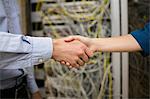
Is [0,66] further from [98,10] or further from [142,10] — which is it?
[142,10]

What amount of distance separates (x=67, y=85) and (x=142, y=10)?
62 cm

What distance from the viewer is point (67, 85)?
147 cm

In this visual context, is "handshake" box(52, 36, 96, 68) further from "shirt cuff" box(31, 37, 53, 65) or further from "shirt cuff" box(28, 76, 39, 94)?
"shirt cuff" box(28, 76, 39, 94)

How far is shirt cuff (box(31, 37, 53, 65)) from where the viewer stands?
91 centimetres

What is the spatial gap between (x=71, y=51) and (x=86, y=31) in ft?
1.17

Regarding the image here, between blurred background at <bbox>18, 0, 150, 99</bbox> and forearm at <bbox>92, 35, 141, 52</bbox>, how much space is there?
0.55ft

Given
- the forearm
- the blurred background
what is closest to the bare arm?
the forearm

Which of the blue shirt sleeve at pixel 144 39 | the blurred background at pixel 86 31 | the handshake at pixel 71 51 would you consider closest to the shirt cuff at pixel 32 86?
the handshake at pixel 71 51

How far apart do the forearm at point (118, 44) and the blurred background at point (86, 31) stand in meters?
0.17

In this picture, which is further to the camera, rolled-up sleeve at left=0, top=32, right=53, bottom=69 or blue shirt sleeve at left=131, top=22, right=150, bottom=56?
blue shirt sleeve at left=131, top=22, right=150, bottom=56

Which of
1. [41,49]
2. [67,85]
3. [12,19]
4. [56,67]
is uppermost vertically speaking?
[12,19]

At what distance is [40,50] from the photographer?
2.99 feet

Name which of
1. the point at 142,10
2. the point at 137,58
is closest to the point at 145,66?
the point at 137,58

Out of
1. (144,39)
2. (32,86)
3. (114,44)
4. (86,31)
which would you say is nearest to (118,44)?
(114,44)
